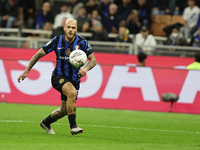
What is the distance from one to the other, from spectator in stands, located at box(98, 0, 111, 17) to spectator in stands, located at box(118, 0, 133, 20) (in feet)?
2.02

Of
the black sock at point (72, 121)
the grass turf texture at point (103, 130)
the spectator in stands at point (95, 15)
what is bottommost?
the grass turf texture at point (103, 130)

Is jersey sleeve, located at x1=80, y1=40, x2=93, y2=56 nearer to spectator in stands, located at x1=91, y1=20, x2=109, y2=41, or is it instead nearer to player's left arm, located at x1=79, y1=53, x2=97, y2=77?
player's left arm, located at x1=79, y1=53, x2=97, y2=77

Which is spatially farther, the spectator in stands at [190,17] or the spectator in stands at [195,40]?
the spectator in stands at [190,17]

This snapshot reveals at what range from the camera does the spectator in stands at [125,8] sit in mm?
20022

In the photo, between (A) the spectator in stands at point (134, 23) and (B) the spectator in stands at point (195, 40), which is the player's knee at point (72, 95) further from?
(A) the spectator in stands at point (134, 23)

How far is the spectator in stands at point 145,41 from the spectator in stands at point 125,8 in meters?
2.49

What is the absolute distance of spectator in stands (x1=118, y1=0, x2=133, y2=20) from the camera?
65.7 ft

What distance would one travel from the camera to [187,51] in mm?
17156

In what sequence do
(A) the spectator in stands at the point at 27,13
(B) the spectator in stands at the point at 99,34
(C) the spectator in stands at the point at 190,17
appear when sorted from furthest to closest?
(A) the spectator in stands at the point at 27,13
(C) the spectator in stands at the point at 190,17
(B) the spectator in stands at the point at 99,34

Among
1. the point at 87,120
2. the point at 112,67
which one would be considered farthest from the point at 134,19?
the point at 87,120

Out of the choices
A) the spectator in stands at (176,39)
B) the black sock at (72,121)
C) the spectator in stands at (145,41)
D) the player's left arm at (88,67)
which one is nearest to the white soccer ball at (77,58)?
the player's left arm at (88,67)

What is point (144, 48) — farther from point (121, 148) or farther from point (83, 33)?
point (121, 148)

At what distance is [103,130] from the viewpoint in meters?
9.29

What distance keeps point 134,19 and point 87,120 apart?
30.1ft
